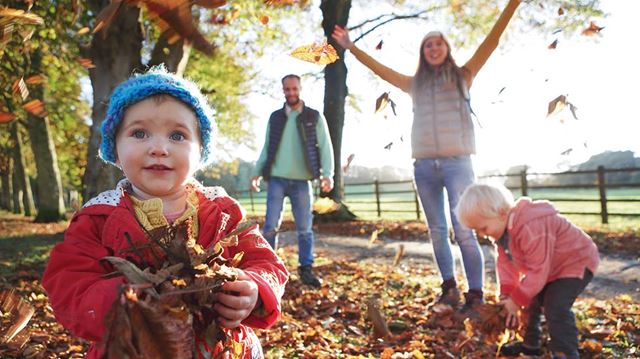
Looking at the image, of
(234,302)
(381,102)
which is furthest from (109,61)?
(234,302)

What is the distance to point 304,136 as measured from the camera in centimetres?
534

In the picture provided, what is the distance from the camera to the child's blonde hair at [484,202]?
316cm

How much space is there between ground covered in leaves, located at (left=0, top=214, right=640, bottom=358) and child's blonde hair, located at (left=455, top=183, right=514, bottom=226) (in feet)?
2.23

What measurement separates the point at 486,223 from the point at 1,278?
526 cm

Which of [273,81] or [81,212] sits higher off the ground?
[273,81]

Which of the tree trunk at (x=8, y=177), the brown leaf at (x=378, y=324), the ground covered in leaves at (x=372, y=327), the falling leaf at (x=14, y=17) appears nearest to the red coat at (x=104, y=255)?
the falling leaf at (x=14, y=17)

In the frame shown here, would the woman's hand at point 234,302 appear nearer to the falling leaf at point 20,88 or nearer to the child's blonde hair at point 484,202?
the falling leaf at point 20,88

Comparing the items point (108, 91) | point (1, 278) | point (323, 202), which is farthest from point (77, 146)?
point (1, 278)

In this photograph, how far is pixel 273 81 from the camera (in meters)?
20.0

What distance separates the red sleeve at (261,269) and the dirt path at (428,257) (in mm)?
4735

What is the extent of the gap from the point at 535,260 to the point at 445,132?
4.66 feet

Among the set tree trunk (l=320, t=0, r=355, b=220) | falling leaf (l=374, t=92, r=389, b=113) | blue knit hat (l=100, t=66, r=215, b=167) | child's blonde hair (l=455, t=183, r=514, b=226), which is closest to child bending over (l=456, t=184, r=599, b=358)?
child's blonde hair (l=455, t=183, r=514, b=226)

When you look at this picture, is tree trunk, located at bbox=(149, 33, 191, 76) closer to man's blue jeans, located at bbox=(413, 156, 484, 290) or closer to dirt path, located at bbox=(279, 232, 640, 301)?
dirt path, located at bbox=(279, 232, 640, 301)

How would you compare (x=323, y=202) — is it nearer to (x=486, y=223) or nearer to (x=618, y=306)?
(x=618, y=306)
